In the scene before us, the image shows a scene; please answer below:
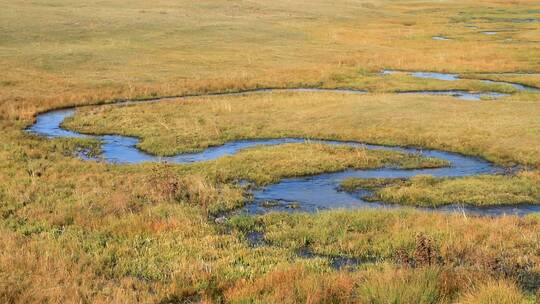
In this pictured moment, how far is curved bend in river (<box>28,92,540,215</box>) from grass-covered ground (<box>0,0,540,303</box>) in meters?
0.80

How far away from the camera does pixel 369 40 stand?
90938 millimetres

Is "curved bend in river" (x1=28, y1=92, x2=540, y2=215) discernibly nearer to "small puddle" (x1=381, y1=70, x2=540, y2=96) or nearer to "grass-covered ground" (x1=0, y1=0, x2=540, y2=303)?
"grass-covered ground" (x1=0, y1=0, x2=540, y2=303)

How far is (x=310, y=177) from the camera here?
1078 inches

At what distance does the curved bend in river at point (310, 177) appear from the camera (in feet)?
74.1

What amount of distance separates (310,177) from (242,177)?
3.20 meters

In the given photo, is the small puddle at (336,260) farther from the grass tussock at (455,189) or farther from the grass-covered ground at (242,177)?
the grass tussock at (455,189)

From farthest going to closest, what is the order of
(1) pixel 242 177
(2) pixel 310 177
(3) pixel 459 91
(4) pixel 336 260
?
(3) pixel 459 91 < (2) pixel 310 177 < (1) pixel 242 177 < (4) pixel 336 260

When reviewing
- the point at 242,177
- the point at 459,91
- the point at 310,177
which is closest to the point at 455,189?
the point at 310,177

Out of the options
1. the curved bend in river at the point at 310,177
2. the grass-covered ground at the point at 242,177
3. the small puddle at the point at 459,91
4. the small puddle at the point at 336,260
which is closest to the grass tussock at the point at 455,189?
the grass-covered ground at the point at 242,177

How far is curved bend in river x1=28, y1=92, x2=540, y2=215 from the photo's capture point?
74.1ft

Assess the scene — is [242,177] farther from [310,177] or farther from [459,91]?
[459,91]

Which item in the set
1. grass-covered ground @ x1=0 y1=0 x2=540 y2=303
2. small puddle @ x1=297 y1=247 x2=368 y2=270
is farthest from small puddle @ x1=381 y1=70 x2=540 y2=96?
Answer: small puddle @ x1=297 y1=247 x2=368 y2=270

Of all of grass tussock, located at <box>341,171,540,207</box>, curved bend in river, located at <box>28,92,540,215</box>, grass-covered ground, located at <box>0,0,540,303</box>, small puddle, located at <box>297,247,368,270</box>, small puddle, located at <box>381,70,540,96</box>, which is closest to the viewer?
grass-covered ground, located at <box>0,0,540,303</box>

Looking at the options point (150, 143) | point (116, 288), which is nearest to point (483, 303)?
point (116, 288)
